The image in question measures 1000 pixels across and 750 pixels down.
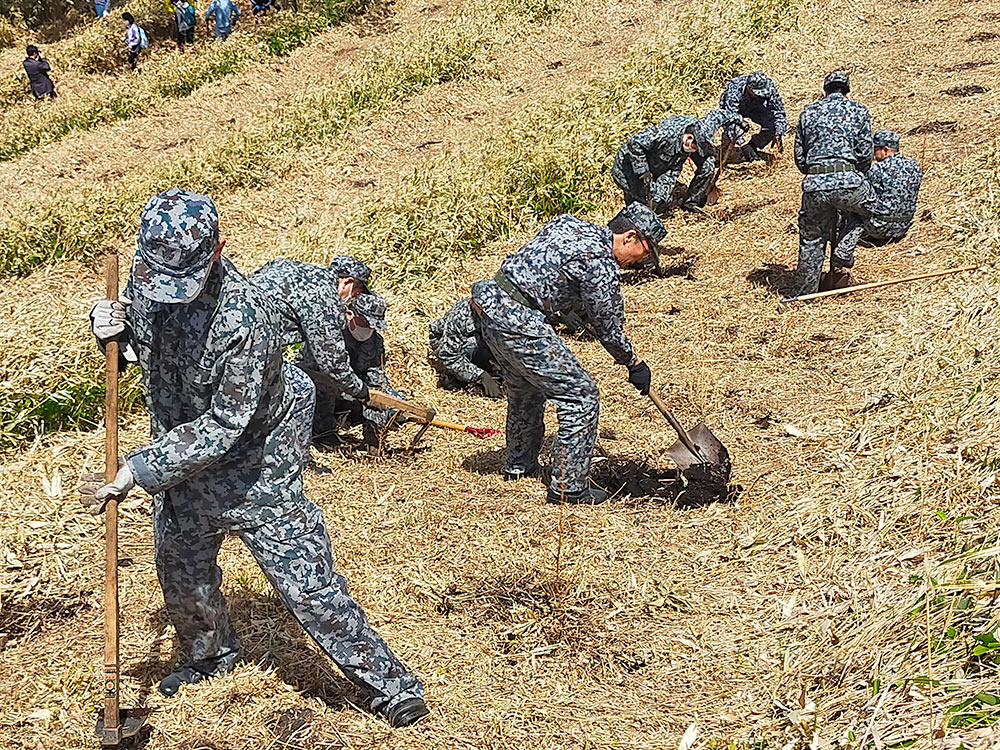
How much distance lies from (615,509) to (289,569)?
281 centimetres

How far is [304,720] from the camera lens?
4355mm

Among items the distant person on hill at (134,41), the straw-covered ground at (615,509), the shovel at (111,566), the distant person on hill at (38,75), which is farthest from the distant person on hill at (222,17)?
the shovel at (111,566)

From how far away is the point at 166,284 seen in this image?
336 cm

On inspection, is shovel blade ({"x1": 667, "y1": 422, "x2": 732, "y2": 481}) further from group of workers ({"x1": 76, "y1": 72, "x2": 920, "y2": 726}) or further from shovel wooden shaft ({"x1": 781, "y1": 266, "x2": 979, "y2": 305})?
shovel wooden shaft ({"x1": 781, "y1": 266, "x2": 979, "y2": 305})

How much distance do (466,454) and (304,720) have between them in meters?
3.05

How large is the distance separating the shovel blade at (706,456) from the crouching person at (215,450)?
2.60 metres

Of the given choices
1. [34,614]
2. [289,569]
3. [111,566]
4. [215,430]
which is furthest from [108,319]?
[34,614]

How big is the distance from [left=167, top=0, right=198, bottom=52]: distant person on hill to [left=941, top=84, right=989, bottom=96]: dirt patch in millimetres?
15344

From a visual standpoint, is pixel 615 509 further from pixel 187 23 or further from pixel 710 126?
pixel 187 23

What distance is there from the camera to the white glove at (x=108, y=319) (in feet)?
12.2

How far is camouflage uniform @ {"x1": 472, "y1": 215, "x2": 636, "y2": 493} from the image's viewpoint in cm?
572

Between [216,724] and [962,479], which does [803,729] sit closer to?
[962,479]

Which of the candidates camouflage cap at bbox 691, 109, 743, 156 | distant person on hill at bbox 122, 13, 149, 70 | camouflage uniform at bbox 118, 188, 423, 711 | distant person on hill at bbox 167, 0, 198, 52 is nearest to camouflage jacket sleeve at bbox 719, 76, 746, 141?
camouflage cap at bbox 691, 109, 743, 156

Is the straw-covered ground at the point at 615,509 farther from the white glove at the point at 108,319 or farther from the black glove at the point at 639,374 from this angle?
the white glove at the point at 108,319
